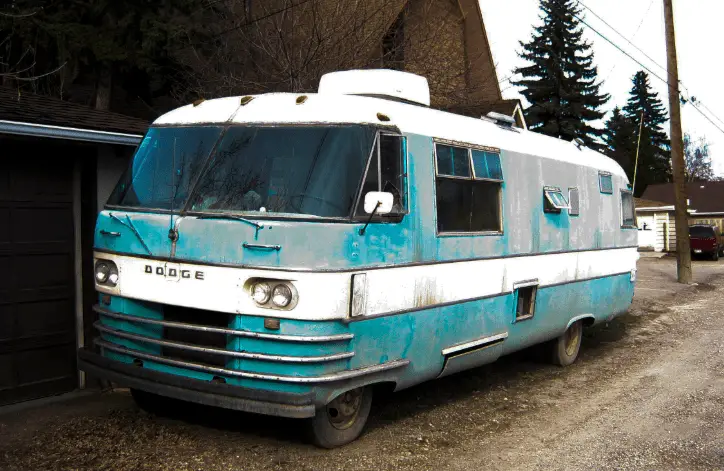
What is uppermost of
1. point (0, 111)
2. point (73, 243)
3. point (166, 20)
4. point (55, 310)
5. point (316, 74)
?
point (166, 20)

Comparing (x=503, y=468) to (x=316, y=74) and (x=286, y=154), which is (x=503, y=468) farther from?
(x=316, y=74)

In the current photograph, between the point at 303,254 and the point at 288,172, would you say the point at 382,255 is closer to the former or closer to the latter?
the point at 303,254

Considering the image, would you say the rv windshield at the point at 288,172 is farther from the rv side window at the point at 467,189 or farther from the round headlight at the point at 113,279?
the rv side window at the point at 467,189

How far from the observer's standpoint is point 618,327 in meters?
13.0

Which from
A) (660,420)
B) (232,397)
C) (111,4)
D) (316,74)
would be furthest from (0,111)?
(111,4)

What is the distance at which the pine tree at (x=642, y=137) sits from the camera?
65.1 meters

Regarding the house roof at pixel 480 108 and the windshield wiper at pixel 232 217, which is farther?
the house roof at pixel 480 108

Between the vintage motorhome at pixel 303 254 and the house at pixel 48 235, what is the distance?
119 centimetres

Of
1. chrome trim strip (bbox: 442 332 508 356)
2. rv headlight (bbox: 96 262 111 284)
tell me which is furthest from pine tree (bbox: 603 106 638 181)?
rv headlight (bbox: 96 262 111 284)

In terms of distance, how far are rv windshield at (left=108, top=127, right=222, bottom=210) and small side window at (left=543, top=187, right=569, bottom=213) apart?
407 centimetres

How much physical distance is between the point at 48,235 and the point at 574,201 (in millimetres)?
6055

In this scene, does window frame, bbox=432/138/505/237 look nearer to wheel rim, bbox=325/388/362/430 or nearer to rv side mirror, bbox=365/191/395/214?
rv side mirror, bbox=365/191/395/214

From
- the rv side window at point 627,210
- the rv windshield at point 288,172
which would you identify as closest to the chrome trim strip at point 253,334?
the rv windshield at point 288,172

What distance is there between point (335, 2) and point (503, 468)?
11206 millimetres
